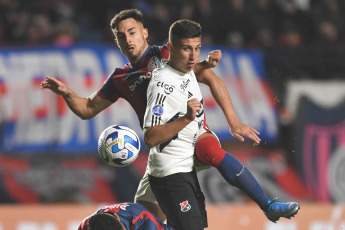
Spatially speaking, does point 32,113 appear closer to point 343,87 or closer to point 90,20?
point 90,20

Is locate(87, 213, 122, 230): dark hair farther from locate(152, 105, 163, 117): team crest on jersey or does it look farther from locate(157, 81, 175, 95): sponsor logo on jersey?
locate(157, 81, 175, 95): sponsor logo on jersey

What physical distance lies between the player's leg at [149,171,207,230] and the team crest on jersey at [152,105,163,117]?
56cm

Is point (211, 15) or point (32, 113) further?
point (211, 15)

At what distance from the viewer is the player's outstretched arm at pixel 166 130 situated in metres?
5.19

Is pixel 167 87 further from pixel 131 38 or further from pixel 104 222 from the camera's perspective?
pixel 104 222

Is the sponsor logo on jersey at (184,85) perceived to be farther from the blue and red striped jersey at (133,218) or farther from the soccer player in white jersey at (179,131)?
the blue and red striped jersey at (133,218)

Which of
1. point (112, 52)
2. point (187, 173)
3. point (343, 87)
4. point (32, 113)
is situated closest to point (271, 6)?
point (343, 87)

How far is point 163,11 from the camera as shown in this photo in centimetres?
1115

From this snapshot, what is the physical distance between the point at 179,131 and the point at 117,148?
0.62 m

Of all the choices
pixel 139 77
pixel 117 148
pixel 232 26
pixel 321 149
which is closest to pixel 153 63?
pixel 139 77

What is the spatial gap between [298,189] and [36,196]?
12.8 ft

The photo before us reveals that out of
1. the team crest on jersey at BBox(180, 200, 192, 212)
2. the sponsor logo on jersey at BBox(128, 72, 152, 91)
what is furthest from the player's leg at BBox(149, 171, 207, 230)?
the sponsor logo on jersey at BBox(128, 72, 152, 91)

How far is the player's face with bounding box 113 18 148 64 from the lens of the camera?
5938 millimetres

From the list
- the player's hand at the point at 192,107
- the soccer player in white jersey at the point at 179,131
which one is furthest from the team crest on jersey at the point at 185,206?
the player's hand at the point at 192,107
